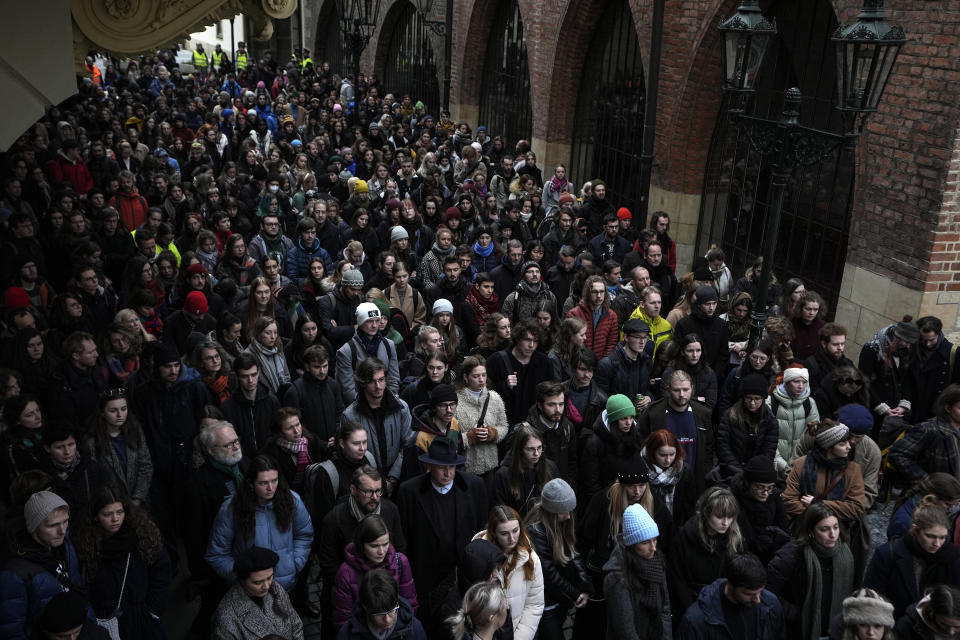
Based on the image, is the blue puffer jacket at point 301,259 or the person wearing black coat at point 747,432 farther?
the blue puffer jacket at point 301,259

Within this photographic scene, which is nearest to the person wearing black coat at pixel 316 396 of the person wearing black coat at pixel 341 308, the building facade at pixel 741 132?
the person wearing black coat at pixel 341 308

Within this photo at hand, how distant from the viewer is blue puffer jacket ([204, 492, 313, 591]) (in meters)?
5.19

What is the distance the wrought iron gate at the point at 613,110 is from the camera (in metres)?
15.9

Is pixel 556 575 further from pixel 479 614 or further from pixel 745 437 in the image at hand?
pixel 745 437

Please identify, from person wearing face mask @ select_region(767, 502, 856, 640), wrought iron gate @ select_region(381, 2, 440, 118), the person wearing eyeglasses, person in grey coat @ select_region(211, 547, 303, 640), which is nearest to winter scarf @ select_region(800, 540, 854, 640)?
person wearing face mask @ select_region(767, 502, 856, 640)

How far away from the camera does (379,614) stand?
4.19 metres

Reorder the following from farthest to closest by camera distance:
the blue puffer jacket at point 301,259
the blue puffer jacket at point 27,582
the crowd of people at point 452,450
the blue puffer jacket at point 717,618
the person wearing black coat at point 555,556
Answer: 1. the blue puffer jacket at point 301,259
2. the person wearing black coat at point 555,556
3. the crowd of people at point 452,450
4. the blue puffer jacket at point 717,618
5. the blue puffer jacket at point 27,582

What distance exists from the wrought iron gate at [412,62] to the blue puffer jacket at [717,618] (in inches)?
894

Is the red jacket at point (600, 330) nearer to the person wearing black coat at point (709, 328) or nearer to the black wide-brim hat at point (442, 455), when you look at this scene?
the person wearing black coat at point (709, 328)

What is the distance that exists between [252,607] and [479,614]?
1.22 m

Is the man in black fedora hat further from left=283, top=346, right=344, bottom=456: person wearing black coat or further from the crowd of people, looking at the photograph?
left=283, top=346, right=344, bottom=456: person wearing black coat

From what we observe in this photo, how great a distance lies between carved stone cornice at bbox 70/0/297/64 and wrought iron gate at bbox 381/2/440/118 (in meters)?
20.4

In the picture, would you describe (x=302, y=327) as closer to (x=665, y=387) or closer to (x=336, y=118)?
(x=665, y=387)

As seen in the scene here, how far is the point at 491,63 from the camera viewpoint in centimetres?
2252
